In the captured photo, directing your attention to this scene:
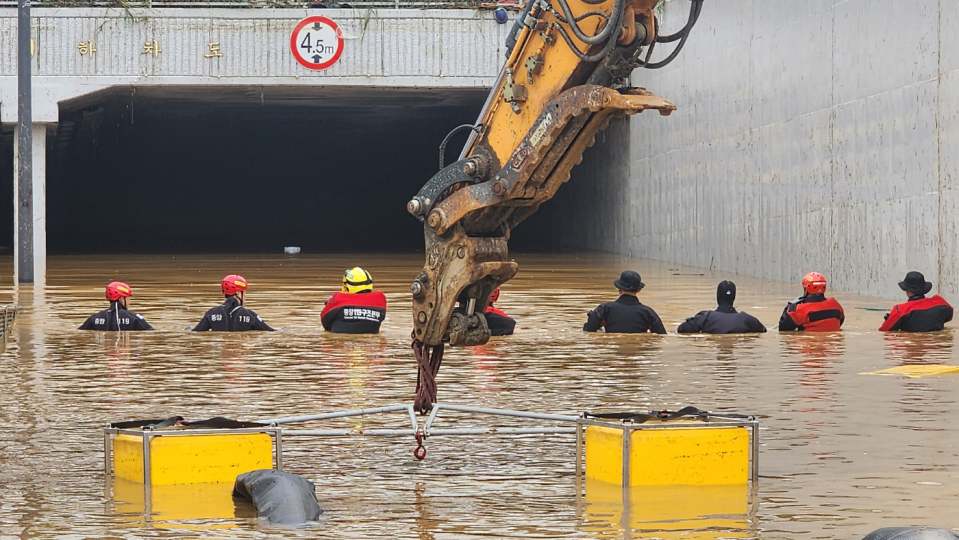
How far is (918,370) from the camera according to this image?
12.9 metres

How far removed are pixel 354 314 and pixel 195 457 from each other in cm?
897

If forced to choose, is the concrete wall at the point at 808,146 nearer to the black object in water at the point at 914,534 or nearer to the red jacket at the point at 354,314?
the red jacket at the point at 354,314

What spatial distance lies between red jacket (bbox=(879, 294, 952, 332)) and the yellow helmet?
590cm

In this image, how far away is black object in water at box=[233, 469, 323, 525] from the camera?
686 centimetres

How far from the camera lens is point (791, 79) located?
84.9 ft

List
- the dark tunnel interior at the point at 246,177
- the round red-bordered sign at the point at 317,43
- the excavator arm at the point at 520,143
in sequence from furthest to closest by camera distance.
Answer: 1. the dark tunnel interior at the point at 246,177
2. the round red-bordered sign at the point at 317,43
3. the excavator arm at the point at 520,143

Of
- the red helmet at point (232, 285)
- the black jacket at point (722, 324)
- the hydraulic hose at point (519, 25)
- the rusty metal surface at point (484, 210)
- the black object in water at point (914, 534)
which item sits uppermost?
the hydraulic hose at point (519, 25)

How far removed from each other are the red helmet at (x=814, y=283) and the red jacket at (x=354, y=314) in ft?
15.8

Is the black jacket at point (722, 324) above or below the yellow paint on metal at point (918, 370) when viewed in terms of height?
above

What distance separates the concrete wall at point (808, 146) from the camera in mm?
20656

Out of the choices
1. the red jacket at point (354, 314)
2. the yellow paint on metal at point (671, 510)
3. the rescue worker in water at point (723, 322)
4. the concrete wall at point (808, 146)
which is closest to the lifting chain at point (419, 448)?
the yellow paint on metal at point (671, 510)

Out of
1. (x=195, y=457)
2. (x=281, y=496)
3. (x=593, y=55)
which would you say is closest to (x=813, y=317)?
(x=593, y=55)

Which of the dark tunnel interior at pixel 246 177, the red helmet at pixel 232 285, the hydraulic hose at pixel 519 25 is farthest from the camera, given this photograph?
the dark tunnel interior at pixel 246 177

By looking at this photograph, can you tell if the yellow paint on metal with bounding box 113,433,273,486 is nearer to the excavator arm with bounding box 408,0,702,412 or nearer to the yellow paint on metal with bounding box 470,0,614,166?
the excavator arm with bounding box 408,0,702,412
